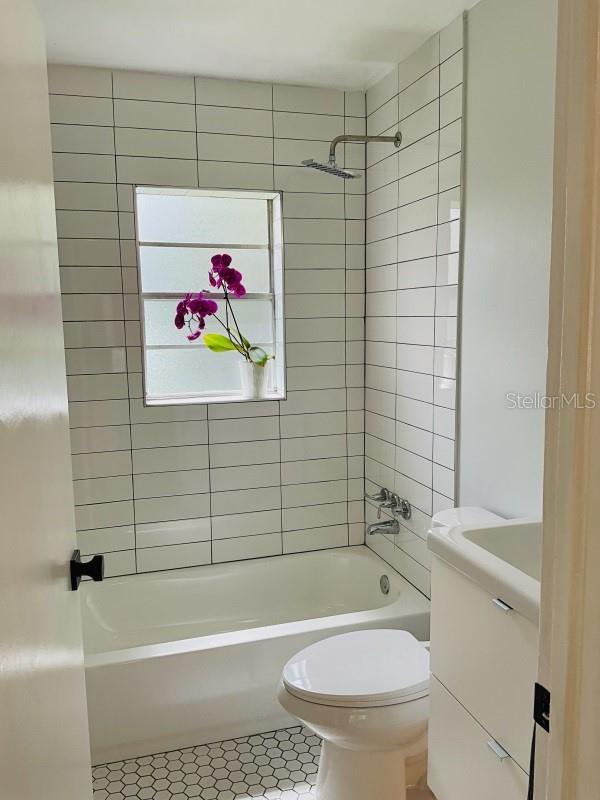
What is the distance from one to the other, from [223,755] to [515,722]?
52.8 inches

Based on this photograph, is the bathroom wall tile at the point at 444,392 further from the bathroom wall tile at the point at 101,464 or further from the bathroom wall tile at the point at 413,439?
the bathroom wall tile at the point at 101,464

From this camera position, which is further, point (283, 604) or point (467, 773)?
point (283, 604)

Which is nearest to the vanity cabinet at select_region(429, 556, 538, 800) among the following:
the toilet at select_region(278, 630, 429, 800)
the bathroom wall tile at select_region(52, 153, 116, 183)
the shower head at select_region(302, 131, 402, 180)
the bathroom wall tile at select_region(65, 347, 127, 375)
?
the toilet at select_region(278, 630, 429, 800)

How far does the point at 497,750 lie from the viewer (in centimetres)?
141

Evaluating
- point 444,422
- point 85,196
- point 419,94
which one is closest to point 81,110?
point 85,196

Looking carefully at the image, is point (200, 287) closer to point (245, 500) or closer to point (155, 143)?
point (155, 143)

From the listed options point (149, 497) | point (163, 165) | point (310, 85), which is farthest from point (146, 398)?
point (310, 85)

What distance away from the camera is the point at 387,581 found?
2.81m

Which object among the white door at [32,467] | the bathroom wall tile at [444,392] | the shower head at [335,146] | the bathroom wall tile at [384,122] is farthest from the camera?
the bathroom wall tile at [384,122]

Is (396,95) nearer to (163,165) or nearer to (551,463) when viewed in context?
(163,165)

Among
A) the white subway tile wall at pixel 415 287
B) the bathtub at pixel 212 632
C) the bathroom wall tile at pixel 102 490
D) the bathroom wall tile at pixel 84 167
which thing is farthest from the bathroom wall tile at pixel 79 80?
the bathtub at pixel 212 632

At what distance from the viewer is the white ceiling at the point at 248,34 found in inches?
83.8

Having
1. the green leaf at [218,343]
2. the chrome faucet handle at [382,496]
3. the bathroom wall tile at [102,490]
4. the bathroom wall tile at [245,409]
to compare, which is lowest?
the chrome faucet handle at [382,496]

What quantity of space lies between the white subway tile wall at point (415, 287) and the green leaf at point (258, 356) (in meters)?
0.50
